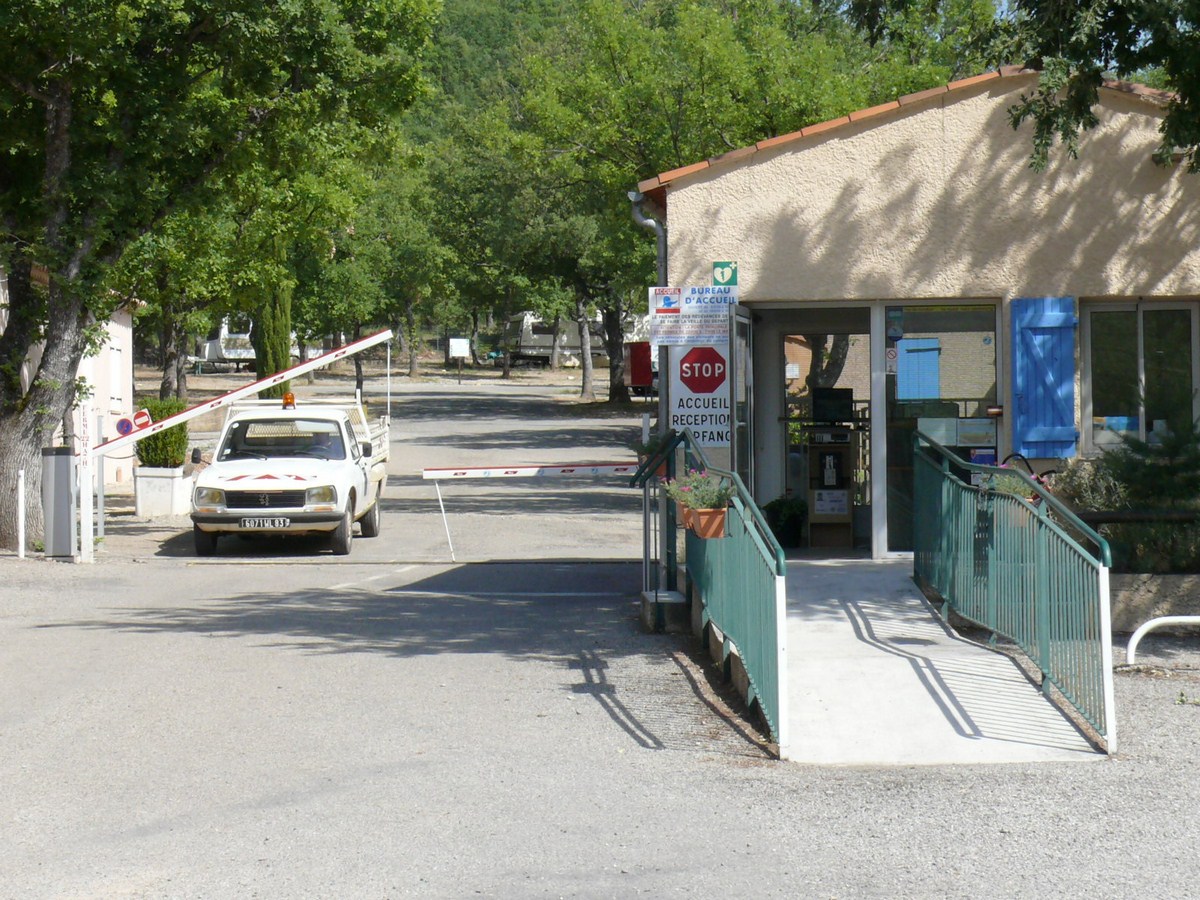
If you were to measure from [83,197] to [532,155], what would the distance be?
1167 centimetres

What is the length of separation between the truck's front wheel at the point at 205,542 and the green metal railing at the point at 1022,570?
8.89 m

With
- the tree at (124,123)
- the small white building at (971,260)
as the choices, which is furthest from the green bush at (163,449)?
the small white building at (971,260)

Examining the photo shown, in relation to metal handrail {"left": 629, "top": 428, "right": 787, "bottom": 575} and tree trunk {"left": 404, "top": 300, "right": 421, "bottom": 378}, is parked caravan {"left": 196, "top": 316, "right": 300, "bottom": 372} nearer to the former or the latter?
tree trunk {"left": 404, "top": 300, "right": 421, "bottom": 378}

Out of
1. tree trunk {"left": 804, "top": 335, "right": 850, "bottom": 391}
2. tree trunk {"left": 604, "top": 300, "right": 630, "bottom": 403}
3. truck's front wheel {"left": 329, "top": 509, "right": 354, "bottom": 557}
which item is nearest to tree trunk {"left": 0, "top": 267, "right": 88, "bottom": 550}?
truck's front wheel {"left": 329, "top": 509, "right": 354, "bottom": 557}

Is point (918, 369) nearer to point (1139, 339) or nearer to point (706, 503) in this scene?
point (1139, 339)

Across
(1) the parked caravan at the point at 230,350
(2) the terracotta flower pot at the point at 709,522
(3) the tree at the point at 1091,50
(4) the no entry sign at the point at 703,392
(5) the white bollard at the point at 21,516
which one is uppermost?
(1) the parked caravan at the point at 230,350

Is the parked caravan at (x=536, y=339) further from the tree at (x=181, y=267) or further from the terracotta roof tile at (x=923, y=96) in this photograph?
the terracotta roof tile at (x=923, y=96)

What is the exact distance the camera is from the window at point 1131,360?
484 inches

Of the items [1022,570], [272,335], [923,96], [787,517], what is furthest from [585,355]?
[1022,570]

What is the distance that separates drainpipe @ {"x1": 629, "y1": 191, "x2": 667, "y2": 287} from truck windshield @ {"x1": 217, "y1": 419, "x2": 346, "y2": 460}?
5679mm

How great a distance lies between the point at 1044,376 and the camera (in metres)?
12.1

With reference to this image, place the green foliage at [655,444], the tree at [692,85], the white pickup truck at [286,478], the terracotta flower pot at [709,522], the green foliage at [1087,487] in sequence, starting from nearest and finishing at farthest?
the terracotta flower pot at [709,522], the green foliage at [655,444], the green foliage at [1087,487], the white pickup truck at [286,478], the tree at [692,85]

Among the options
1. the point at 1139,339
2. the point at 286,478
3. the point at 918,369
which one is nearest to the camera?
the point at 1139,339

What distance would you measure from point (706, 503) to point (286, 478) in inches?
332
